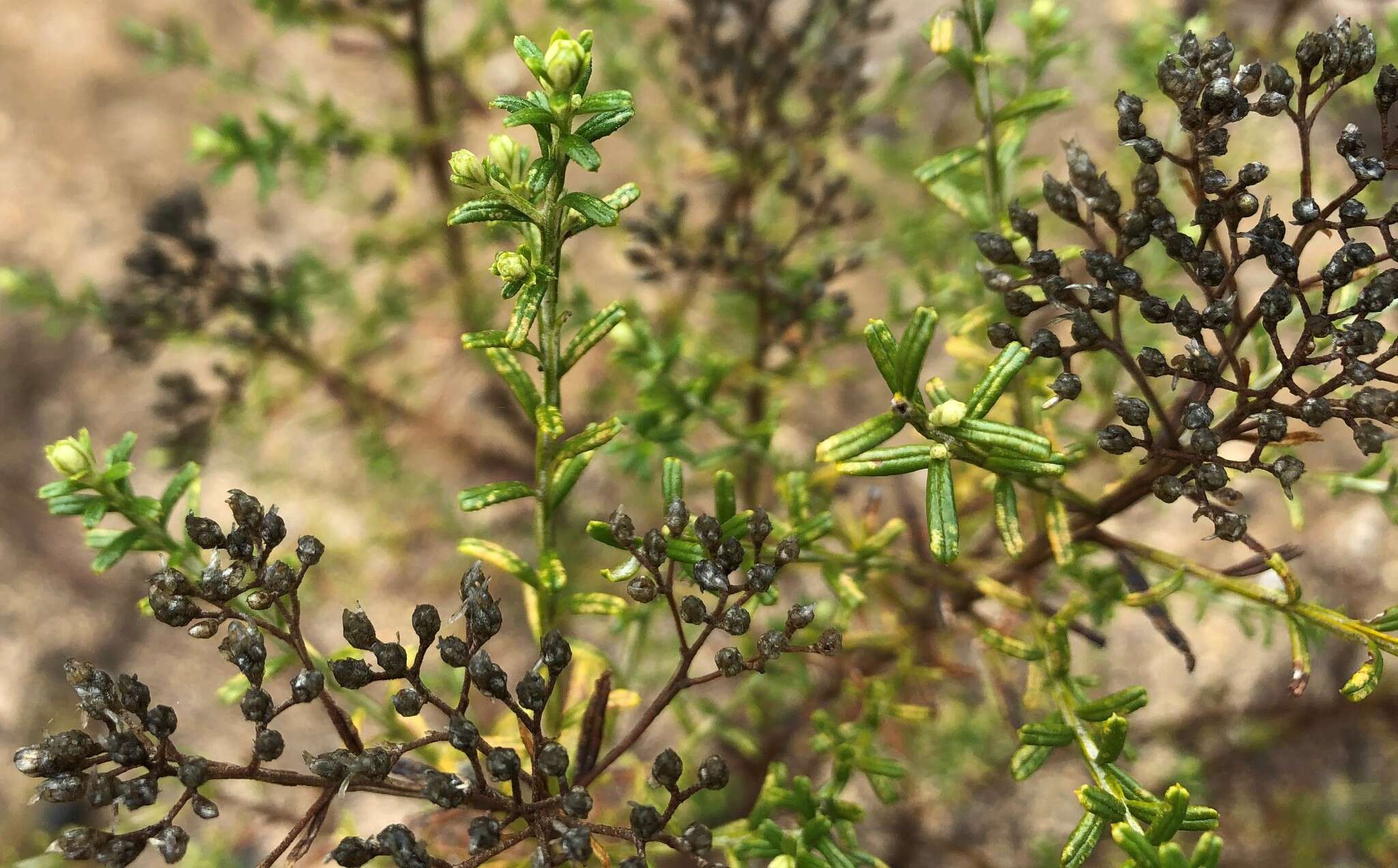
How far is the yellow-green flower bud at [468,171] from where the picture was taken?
3.44ft

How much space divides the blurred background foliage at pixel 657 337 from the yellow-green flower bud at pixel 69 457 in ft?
2.75

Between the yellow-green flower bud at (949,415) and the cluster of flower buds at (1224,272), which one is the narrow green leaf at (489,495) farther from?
the cluster of flower buds at (1224,272)

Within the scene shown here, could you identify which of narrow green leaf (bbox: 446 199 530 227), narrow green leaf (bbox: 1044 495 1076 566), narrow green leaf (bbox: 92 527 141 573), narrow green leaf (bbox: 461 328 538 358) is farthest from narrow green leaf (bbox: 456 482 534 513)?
narrow green leaf (bbox: 1044 495 1076 566)

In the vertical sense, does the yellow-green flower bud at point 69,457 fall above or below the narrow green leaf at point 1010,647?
above

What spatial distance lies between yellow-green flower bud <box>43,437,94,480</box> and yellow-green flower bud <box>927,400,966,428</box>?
114cm

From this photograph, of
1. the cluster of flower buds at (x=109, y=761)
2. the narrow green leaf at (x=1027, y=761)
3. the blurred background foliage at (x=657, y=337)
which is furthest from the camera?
the blurred background foliage at (x=657, y=337)

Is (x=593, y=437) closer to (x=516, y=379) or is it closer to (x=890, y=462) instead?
(x=516, y=379)

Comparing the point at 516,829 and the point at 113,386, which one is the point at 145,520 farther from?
the point at 113,386

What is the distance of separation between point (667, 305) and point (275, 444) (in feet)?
6.40

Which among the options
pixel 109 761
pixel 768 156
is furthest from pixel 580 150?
pixel 768 156

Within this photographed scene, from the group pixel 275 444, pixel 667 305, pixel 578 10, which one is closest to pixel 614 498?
pixel 667 305

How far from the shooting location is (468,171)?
3.47 feet

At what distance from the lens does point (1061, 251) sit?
1.37 meters

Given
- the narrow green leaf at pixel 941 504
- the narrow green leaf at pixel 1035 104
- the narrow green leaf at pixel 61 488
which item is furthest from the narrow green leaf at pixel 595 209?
the narrow green leaf at pixel 61 488
